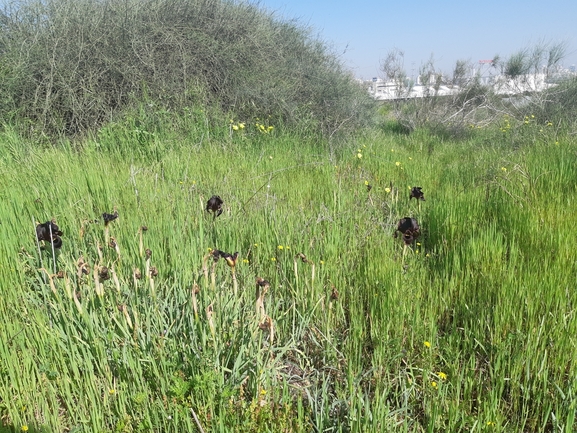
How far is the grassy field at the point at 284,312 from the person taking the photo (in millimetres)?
1353

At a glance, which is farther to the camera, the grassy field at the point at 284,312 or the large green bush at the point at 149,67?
the large green bush at the point at 149,67

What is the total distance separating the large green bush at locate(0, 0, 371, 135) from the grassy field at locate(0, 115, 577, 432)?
2676 mm

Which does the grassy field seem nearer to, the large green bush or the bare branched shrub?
the large green bush

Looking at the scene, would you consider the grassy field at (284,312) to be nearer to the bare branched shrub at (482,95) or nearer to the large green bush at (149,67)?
the large green bush at (149,67)

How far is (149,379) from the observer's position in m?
1.45

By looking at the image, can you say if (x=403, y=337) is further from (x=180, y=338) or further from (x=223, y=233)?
(x=223, y=233)

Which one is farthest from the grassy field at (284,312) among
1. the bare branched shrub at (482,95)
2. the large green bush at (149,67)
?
the bare branched shrub at (482,95)

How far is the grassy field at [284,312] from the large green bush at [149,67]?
2.68 m

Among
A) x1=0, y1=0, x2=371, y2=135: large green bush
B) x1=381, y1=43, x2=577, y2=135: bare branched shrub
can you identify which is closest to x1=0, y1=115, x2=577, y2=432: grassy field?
x1=0, y1=0, x2=371, y2=135: large green bush

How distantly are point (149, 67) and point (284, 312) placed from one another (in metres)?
5.26

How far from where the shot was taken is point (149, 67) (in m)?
6.05

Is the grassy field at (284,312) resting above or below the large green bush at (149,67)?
below

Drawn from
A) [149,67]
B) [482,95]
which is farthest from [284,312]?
[482,95]

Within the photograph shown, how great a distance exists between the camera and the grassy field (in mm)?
1353
